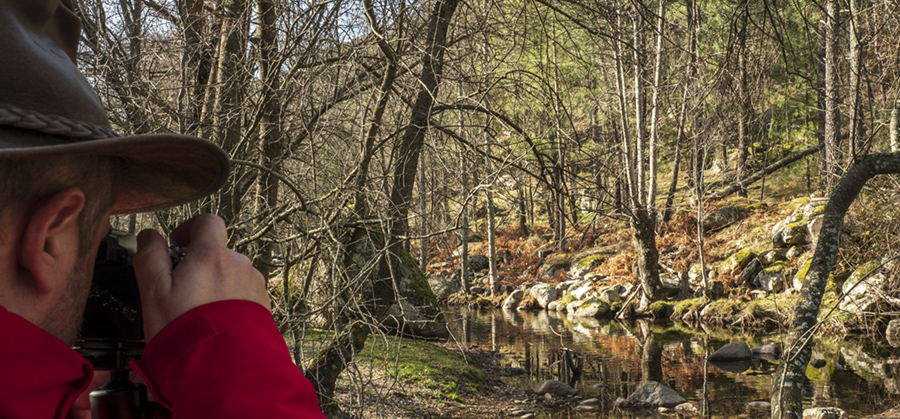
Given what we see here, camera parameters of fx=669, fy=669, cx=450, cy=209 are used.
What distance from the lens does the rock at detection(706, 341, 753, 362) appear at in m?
11.0

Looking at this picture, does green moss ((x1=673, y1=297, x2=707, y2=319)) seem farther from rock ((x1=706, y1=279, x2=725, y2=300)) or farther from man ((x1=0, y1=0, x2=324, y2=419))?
man ((x1=0, y1=0, x2=324, y2=419))

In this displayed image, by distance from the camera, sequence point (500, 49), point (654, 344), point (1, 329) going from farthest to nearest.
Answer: point (654, 344)
point (500, 49)
point (1, 329)

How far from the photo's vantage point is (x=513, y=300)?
65.5 feet

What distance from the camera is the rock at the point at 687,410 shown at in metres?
8.35

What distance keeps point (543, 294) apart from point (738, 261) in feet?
17.7

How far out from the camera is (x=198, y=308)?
79cm

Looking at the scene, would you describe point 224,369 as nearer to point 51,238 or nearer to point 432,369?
point 51,238

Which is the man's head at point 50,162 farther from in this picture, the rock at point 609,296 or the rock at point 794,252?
the rock at point 609,296

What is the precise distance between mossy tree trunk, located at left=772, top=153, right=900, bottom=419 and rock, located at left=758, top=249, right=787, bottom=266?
10968 millimetres

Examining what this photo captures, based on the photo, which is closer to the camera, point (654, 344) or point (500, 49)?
point (500, 49)

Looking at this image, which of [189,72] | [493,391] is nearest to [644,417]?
[493,391]

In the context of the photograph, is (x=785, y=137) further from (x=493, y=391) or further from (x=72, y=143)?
(x=72, y=143)

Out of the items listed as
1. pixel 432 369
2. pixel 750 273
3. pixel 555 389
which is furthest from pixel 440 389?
pixel 750 273

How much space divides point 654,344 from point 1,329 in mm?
12985
